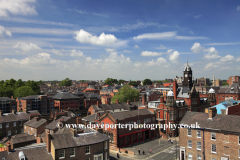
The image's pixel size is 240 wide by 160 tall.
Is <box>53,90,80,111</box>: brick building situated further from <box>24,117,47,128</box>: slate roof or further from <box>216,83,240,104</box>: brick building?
<box>216,83,240,104</box>: brick building

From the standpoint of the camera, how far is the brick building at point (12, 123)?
181ft

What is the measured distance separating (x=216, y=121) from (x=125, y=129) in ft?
72.4

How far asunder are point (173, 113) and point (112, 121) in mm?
22570

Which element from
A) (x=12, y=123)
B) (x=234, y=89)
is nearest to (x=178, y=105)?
(x=234, y=89)

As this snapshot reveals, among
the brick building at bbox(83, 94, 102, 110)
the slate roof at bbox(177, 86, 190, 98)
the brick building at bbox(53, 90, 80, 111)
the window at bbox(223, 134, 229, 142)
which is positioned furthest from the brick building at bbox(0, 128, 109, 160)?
the brick building at bbox(83, 94, 102, 110)

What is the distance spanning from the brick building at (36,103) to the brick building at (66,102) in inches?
167

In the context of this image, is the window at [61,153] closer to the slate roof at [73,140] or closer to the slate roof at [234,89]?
the slate roof at [73,140]

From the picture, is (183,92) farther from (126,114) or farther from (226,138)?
(226,138)

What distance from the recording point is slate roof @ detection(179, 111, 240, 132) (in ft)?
106

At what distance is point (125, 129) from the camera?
4903cm

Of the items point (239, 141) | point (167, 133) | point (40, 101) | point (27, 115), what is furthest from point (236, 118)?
point (40, 101)

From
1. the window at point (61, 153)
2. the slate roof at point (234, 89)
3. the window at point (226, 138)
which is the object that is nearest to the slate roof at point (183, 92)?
the slate roof at point (234, 89)

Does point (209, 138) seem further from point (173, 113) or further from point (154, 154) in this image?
point (173, 113)

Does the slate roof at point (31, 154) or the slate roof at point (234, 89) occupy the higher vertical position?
the slate roof at point (234, 89)
